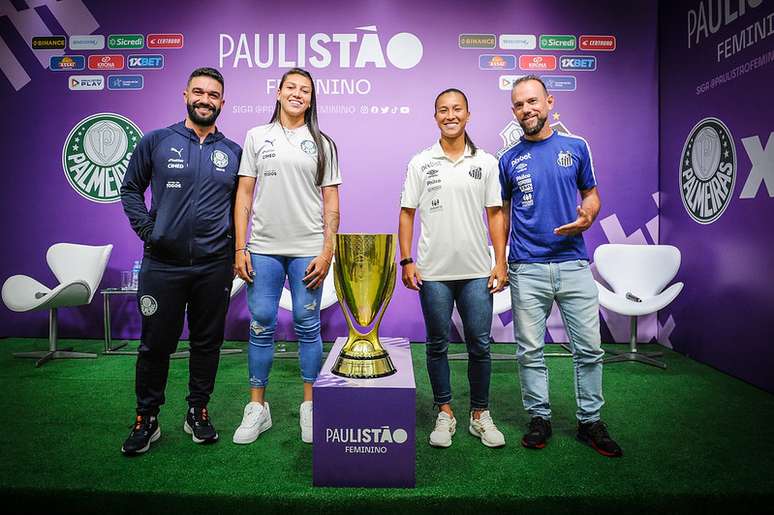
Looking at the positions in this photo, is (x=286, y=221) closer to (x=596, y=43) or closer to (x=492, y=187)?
(x=492, y=187)

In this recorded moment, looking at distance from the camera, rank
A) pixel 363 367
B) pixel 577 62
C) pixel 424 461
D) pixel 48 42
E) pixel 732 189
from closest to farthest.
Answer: pixel 363 367, pixel 424 461, pixel 732 189, pixel 577 62, pixel 48 42

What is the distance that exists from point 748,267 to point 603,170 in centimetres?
137

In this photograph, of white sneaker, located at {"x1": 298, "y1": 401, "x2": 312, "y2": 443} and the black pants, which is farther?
white sneaker, located at {"x1": 298, "y1": 401, "x2": 312, "y2": 443}

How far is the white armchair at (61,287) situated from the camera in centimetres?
335

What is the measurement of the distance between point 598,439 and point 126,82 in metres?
4.41

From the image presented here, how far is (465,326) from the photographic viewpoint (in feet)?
6.61

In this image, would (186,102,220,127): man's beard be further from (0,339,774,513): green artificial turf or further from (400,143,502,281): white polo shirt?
(0,339,774,513): green artificial turf

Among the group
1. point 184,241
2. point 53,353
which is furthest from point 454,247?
point 53,353

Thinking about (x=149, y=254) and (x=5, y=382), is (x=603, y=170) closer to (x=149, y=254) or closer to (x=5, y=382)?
(x=149, y=254)

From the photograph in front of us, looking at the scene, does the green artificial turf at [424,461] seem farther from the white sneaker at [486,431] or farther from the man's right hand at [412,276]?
the man's right hand at [412,276]

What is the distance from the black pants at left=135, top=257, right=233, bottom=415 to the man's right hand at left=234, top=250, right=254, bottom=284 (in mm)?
61

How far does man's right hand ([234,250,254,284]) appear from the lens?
1.95m

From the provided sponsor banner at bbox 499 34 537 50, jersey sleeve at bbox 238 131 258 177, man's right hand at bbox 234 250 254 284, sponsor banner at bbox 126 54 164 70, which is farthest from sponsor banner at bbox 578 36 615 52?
sponsor banner at bbox 126 54 164 70

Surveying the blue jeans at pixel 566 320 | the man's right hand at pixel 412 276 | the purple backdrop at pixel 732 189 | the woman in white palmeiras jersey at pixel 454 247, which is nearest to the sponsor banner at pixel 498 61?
the purple backdrop at pixel 732 189
